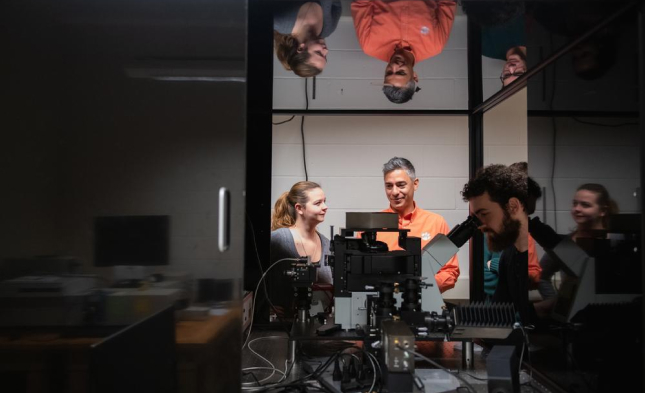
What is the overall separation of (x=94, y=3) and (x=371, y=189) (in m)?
1.61

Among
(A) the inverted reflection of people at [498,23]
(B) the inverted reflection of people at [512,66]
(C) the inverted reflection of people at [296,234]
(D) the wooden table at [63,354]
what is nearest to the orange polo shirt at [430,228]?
(C) the inverted reflection of people at [296,234]

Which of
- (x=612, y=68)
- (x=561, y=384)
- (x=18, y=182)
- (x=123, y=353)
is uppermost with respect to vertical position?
(x=612, y=68)

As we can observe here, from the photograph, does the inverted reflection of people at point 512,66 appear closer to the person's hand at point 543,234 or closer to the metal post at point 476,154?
the metal post at point 476,154

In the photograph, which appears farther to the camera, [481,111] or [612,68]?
[481,111]

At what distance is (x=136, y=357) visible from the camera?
99 centimetres

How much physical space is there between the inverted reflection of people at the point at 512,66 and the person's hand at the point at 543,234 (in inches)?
27.1

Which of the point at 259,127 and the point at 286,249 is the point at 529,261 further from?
the point at 259,127

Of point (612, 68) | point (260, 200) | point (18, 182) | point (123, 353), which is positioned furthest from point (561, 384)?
point (18, 182)

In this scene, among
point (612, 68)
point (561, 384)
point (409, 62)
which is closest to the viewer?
point (612, 68)

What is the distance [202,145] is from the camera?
3.30ft

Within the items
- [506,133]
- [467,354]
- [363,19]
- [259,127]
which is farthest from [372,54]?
[467,354]

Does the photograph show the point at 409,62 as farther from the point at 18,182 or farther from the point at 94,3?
the point at 18,182

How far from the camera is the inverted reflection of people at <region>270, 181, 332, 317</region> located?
1992 mm

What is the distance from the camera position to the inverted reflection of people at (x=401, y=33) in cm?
216
